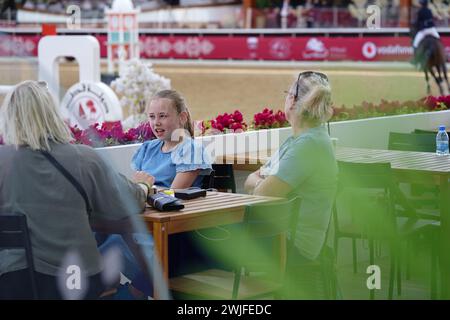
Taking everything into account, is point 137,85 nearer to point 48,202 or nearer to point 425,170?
point 425,170

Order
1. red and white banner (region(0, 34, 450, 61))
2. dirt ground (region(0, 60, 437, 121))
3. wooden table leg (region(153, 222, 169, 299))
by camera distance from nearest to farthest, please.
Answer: wooden table leg (region(153, 222, 169, 299)) → dirt ground (region(0, 60, 437, 121)) → red and white banner (region(0, 34, 450, 61))

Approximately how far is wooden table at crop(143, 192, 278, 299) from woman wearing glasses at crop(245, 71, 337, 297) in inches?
7.9

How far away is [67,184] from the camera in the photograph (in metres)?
4.12

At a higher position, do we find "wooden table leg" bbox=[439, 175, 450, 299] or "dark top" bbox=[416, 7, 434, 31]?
"dark top" bbox=[416, 7, 434, 31]

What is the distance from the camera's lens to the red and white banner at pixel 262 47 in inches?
1031

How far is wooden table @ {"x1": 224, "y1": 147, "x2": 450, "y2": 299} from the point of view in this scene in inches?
219

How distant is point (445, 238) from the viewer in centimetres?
566

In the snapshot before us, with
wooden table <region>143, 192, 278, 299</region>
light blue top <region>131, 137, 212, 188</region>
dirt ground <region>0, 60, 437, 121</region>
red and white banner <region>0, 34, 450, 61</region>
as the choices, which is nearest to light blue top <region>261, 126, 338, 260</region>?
wooden table <region>143, 192, 278, 299</region>

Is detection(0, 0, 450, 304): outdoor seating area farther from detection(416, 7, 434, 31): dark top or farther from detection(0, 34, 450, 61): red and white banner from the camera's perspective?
detection(0, 34, 450, 61): red and white banner

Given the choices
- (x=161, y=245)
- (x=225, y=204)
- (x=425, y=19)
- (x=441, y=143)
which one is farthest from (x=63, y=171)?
(x=425, y=19)

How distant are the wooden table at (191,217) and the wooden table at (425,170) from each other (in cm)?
122

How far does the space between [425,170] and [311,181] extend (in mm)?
939
